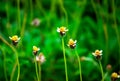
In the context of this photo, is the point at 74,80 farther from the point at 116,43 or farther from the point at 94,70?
the point at 116,43

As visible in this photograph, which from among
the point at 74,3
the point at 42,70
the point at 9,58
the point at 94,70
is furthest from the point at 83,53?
the point at 74,3

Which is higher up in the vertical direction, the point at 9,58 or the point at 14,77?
the point at 9,58

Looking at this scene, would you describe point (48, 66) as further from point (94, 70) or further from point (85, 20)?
point (85, 20)

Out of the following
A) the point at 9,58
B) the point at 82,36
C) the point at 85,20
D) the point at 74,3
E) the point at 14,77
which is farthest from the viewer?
the point at 74,3

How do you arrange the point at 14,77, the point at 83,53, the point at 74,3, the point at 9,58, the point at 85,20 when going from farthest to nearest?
the point at 74,3
the point at 85,20
the point at 83,53
the point at 9,58
the point at 14,77

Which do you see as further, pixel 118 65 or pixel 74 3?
pixel 74 3

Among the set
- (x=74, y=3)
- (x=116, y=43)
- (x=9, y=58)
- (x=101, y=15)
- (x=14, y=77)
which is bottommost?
(x=14, y=77)
